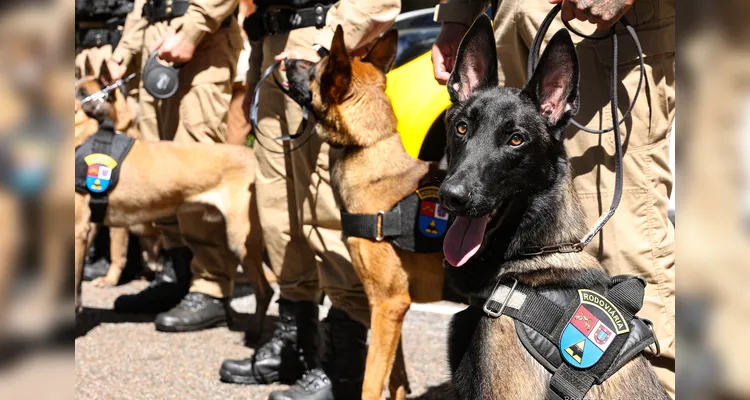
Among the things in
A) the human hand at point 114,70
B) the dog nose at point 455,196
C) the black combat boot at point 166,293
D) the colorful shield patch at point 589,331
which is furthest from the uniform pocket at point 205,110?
the colorful shield patch at point 589,331

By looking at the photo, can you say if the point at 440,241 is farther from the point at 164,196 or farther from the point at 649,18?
the point at 164,196

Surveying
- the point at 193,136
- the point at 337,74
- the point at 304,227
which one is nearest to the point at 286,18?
the point at 337,74

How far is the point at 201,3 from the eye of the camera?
4727 mm

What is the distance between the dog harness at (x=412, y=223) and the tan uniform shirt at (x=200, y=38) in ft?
7.76

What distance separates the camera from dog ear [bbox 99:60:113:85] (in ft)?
18.4

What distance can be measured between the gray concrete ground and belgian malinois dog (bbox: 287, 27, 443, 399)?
0.90 m

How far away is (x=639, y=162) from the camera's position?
2619 mm

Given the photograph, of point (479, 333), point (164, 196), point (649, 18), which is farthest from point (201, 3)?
point (479, 333)

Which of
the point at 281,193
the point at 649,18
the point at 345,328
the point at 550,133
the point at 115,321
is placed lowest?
the point at 115,321

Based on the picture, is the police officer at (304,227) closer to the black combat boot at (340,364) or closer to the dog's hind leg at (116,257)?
the black combat boot at (340,364)

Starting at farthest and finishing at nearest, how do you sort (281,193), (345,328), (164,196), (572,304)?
1. (164,196)
2. (281,193)
3. (345,328)
4. (572,304)

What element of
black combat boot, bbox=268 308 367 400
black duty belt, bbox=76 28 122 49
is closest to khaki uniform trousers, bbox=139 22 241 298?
black duty belt, bbox=76 28 122 49

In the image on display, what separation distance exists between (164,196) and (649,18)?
12.7ft

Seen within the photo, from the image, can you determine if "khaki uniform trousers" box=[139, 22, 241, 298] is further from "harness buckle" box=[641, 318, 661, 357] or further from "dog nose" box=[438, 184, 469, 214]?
"harness buckle" box=[641, 318, 661, 357]
